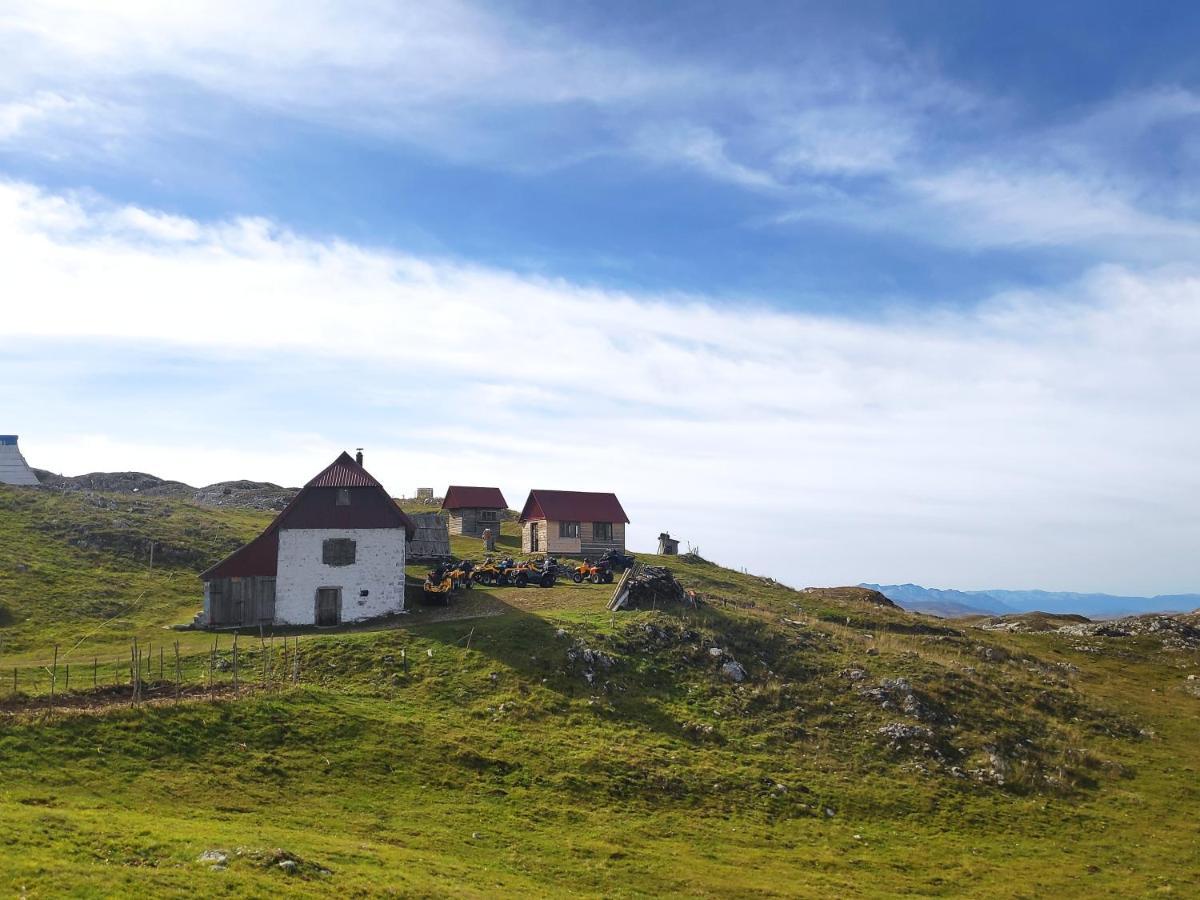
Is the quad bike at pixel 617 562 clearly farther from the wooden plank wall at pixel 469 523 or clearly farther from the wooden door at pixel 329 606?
the wooden plank wall at pixel 469 523

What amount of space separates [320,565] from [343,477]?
5739 mm

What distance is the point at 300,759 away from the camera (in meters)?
32.2

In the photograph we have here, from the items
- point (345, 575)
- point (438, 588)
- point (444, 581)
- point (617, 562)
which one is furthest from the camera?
point (617, 562)

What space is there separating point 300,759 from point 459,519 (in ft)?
226

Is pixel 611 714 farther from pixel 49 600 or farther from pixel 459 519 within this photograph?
pixel 459 519

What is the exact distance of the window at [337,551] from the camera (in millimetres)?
53719

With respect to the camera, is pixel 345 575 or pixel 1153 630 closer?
pixel 345 575

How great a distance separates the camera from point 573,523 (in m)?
86.6

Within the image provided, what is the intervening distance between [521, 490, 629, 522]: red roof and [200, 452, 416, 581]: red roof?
103ft

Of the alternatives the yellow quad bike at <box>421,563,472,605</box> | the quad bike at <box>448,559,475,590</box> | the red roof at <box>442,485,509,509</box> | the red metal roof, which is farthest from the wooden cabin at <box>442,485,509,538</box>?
the red metal roof

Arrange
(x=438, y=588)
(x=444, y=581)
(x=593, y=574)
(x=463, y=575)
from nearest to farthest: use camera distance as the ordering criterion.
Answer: (x=438, y=588) → (x=444, y=581) → (x=463, y=575) → (x=593, y=574)

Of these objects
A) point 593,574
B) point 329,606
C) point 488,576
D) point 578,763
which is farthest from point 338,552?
point 578,763

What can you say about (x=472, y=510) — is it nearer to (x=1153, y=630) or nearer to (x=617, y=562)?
(x=617, y=562)

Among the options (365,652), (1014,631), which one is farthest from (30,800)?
(1014,631)
